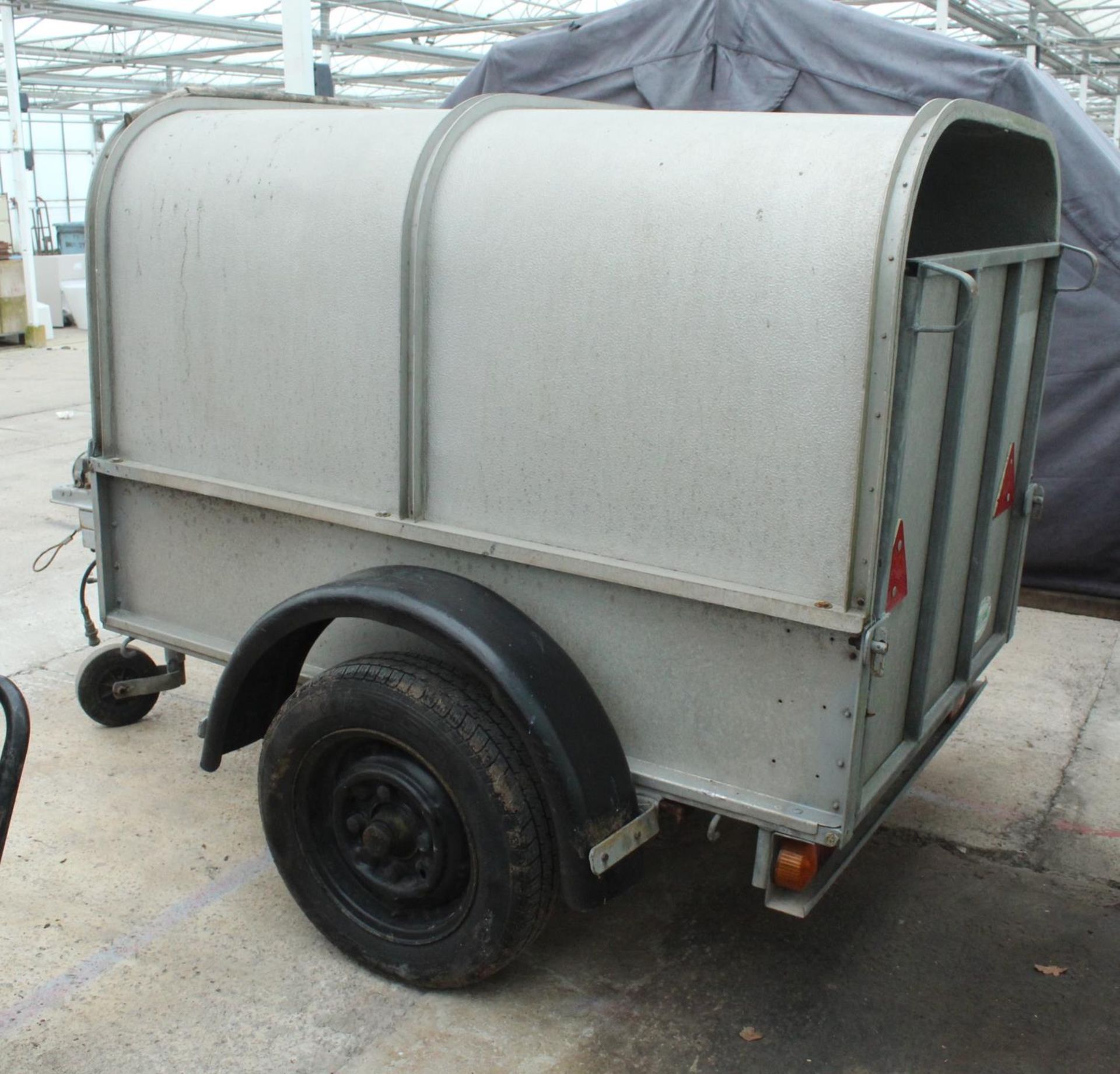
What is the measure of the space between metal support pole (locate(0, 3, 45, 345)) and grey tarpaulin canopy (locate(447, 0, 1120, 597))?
10.4 m

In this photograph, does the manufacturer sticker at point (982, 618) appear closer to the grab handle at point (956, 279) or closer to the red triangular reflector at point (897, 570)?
the red triangular reflector at point (897, 570)

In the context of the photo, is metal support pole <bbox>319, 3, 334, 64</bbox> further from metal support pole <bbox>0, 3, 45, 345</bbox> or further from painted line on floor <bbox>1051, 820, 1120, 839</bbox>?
painted line on floor <bbox>1051, 820, 1120, 839</bbox>

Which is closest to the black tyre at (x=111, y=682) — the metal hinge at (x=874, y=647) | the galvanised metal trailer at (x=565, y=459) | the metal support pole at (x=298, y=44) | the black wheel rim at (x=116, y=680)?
the black wheel rim at (x=116, y=680)

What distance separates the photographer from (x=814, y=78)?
6203mm

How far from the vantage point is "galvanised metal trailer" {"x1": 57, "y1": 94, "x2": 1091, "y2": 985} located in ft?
8.42

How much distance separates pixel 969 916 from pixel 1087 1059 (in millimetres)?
629

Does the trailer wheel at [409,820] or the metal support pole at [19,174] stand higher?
the metal support pole at [19,174]

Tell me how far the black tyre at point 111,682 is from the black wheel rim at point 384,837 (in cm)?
158

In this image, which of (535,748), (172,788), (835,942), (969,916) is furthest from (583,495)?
(172,788)

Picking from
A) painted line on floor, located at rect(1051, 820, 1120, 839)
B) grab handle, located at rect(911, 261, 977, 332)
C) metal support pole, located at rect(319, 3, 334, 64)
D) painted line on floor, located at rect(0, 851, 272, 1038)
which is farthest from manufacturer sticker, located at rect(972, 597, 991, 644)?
metal support pole, located at rect(319, 3, 334, 64)

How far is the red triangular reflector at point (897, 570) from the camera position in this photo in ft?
8.70

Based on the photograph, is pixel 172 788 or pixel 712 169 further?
pixel 172 788

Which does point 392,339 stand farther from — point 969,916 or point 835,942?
point 969,916

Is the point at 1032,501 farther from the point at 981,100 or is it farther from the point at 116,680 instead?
the point at 116,680
